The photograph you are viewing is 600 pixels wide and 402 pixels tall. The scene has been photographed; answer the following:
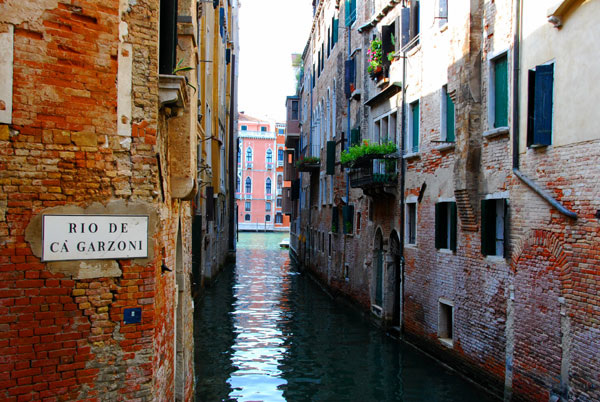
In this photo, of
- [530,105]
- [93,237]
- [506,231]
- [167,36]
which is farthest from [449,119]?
[93,237]

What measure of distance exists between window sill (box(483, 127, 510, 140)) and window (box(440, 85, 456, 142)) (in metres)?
1.90

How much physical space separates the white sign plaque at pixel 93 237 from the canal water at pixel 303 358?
212 inches

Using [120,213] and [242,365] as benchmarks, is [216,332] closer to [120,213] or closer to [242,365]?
[242,365]

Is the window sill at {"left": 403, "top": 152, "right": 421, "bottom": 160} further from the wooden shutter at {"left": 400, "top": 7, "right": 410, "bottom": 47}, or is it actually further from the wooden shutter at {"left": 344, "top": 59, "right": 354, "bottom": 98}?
the wooden shutter at {"left": 344, "top": 59, "right": 354, "bottom": 98}

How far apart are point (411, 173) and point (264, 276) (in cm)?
1585

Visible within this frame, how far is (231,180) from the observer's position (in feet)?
124

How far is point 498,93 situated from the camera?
10312 mm

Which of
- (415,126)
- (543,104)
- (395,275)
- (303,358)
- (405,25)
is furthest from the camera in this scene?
(395,275)

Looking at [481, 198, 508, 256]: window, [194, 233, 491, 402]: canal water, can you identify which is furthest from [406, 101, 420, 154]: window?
[194, 233, 491, 402]: canal water

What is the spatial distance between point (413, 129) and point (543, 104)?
625 cm

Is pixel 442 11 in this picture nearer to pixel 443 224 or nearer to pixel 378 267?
pixel 443 224

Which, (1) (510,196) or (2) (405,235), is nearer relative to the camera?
(1) (510,196)

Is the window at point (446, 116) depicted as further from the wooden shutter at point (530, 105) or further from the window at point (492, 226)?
the wooden shutter at point (530, 105)

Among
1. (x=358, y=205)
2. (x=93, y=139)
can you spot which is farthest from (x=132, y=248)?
(x=358, y=205)
